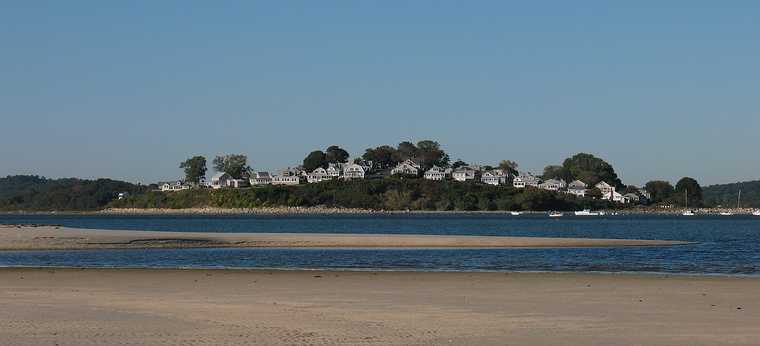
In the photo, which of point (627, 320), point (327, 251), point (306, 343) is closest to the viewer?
point (306, 343)

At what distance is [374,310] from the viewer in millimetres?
24922

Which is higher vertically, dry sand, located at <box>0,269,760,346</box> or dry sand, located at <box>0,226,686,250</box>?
dry sand, located at <box>0,226,686,250</box>

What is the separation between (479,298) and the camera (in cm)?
2828

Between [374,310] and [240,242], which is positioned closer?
[374,310]

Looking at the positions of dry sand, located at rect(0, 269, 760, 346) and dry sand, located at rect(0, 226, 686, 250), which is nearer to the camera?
dry sand, located at rect(0, 269, 760, 346)

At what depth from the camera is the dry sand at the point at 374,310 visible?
20031mm

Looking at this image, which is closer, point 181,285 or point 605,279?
point 181,285

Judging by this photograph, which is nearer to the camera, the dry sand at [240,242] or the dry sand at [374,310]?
the dry sand at [374,310]

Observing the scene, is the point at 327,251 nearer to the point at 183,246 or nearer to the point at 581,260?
the point at 183,246

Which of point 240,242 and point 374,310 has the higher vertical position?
point 240,242

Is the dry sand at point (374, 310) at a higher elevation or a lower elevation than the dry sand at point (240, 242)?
lower

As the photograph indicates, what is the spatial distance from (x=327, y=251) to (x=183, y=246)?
9.86 m

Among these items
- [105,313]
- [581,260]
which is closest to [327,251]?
[581,260]

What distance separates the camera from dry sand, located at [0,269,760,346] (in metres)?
20.0
